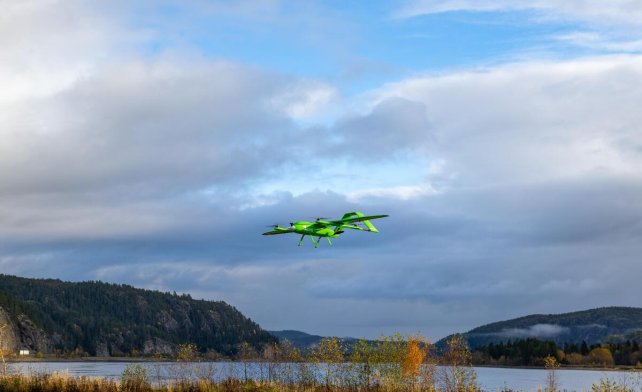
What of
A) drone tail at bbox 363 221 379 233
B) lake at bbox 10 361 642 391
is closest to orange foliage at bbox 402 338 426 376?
lake at bbox 10 361 642 391

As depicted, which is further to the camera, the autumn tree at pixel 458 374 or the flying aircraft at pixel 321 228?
the autumn tree at pixel 458 374

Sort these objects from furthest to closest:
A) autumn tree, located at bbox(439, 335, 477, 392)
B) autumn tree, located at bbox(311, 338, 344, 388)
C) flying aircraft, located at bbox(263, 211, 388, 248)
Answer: autumn tree, located at bbox(311, 338, 344, 388)
autumn tree, located at bbox(439, 335, 477, 392)
flying aircraft, located at bbox(263, 211, 388, 248)

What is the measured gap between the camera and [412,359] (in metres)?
64.8

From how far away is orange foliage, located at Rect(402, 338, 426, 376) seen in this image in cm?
5947

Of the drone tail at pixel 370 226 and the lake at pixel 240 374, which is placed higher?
the drone tail at pixel 370 226

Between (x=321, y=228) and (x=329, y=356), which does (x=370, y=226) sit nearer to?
(x=321, y=228)

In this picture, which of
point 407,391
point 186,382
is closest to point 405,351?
point 407,391

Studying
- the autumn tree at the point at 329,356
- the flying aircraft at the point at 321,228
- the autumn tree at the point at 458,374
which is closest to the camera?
the flying aircraft at the point at 321,228

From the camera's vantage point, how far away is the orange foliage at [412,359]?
59.5m

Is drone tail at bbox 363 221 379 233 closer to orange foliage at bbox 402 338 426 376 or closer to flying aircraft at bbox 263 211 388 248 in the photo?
flying aircraft at bbox 263 211 388 248

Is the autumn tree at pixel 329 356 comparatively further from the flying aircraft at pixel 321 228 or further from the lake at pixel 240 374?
the flying aircraft at pixel 321 228

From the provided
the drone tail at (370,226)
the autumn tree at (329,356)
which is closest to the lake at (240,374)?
the autumn tree at (329,356)

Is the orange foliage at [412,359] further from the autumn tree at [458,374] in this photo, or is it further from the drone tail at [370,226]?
the drone tail at [370,226]

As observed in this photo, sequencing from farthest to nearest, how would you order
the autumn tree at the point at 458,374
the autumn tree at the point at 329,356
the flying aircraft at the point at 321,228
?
the autumn tree at the point at 329,356, the autumn tree at the point at 458,374, the flying aircraft at the point at 321,228
